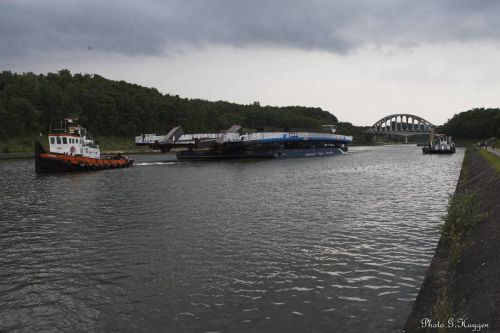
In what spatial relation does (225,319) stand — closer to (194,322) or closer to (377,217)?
(194,322)

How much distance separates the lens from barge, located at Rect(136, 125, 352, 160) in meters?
92.4

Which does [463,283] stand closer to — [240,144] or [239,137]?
[240,144]

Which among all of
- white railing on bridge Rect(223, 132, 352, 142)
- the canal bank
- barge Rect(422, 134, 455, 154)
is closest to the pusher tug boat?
white railing on bridge Rect(223, 132, 352, 142)

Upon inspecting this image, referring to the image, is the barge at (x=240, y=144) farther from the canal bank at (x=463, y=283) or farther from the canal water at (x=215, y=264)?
the canal bank at (x=463, y=283)

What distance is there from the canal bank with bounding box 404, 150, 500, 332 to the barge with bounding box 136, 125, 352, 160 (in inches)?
2970

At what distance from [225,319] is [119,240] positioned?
10546 millimetres

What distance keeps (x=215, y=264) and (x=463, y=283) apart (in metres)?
8.64

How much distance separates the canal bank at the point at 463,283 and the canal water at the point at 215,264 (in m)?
0.71

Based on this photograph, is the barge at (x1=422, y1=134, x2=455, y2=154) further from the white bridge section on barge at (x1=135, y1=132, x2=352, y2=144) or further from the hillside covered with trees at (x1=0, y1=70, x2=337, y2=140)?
the hillside covered with trees at (x1=0, y1=70, x2=337, y2=140)

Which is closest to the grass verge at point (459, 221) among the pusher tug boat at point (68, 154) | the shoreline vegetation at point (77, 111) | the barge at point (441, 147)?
the pusher tug boat at point (68, 154)

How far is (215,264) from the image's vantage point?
16078mm

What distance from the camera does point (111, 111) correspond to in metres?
167

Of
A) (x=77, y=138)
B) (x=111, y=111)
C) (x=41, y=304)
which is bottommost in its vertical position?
(x=41, y=304)

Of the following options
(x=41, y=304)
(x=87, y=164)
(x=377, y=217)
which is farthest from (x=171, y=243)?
(x=87, y=164)
